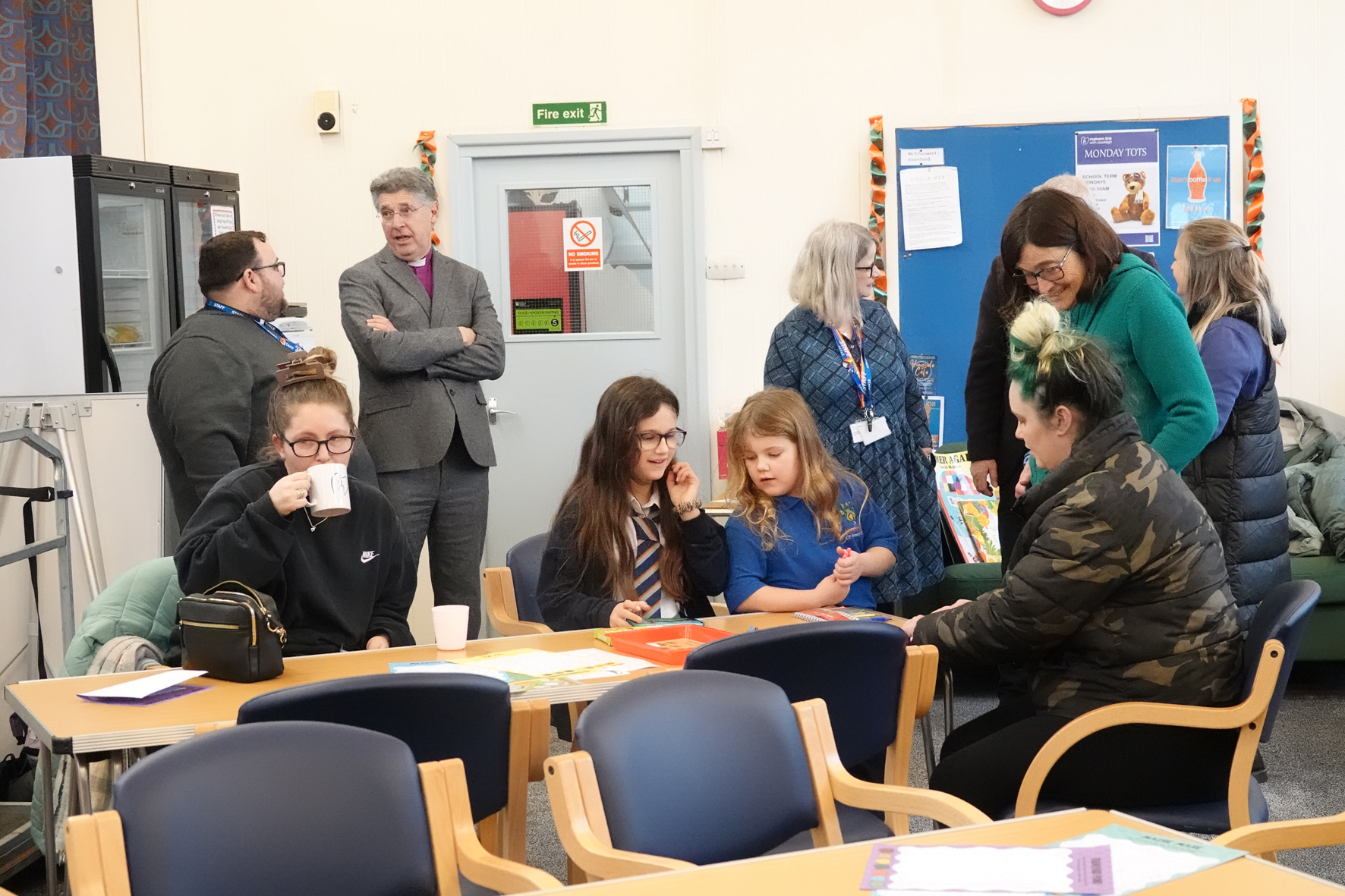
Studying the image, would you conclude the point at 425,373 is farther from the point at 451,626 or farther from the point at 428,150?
the point at 428,150

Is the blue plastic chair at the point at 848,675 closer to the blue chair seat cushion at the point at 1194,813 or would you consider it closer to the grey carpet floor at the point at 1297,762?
the blue chair seat cushion at the point at 1194,813

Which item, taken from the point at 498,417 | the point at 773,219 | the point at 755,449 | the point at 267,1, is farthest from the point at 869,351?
the point at 267,1

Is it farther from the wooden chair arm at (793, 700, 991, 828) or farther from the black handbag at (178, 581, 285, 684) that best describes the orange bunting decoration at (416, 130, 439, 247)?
the wooden chair arm at (793, 700, 991, 828)

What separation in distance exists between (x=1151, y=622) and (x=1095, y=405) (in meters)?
0.40

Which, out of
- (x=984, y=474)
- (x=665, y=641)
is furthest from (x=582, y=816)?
(x=984, y=474)

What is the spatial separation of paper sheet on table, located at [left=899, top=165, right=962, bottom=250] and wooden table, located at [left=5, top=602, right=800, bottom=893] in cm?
→ 311

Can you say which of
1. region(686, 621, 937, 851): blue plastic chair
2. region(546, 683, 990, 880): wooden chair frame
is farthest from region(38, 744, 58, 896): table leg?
region(686, 621, 937, 851): blue plastic chair

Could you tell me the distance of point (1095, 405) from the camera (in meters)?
2.30

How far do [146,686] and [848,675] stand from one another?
4.04 feet

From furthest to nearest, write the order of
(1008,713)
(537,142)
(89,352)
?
(537,142) → (89,352) → (1008,713)

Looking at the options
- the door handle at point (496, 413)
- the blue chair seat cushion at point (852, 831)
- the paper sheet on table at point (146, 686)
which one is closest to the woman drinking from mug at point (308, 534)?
the paper sheet on table at point (146, 686)

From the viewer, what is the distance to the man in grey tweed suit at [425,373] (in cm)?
378

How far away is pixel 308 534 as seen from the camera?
269 centimetres

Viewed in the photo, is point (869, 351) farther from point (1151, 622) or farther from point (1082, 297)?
point (1151, 622)
